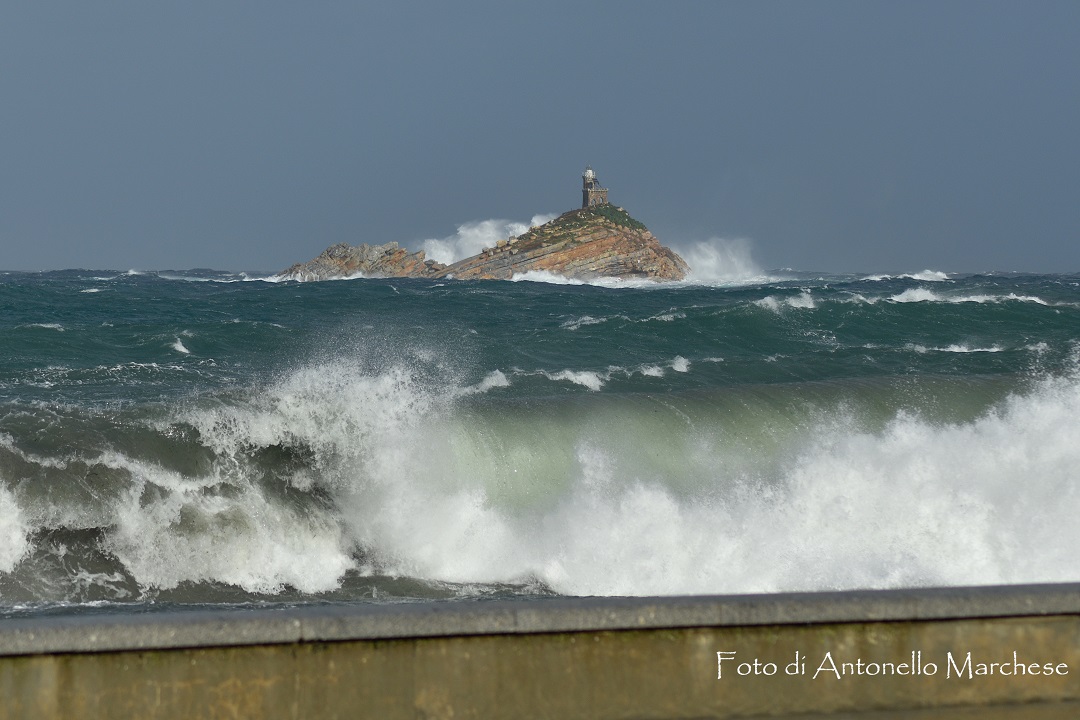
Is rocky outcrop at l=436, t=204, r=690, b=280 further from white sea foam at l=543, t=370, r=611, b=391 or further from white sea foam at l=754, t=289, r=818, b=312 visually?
white sea foam at l=543, t=370, r=611, b=391

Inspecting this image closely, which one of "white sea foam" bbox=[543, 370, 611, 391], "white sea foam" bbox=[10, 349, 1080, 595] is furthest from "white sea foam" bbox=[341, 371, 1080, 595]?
"white sea foam" bbox=[543, 370, 611, 391]

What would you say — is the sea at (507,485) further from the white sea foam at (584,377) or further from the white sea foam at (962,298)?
the white sea foam at (962,298)

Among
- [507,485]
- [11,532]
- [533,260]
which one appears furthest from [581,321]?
[533,260]

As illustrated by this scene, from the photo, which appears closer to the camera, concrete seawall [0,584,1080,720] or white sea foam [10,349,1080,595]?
concrete seawall [0,584,1080,720]

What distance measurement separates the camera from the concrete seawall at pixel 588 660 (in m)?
3.18

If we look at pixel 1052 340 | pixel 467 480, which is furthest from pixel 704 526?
pixel 1052 340

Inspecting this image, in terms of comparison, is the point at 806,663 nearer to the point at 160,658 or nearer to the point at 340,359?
the point at 160,658

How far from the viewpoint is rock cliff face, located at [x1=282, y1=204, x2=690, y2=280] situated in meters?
89.8

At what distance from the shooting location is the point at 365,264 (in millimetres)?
91875

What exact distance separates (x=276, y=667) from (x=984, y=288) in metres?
38.6

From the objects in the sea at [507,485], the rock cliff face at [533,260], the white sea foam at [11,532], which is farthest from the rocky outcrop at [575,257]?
the white sea foam at [11,532]

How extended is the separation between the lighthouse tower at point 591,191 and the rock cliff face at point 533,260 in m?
17.6

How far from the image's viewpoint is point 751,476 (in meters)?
11.1

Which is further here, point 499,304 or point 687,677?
point 499,304
